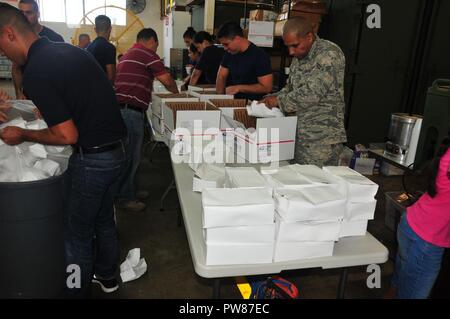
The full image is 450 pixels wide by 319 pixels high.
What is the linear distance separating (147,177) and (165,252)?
59.5 inches

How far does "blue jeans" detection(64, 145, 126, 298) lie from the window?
10.3m

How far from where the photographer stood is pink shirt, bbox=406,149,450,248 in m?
1.32

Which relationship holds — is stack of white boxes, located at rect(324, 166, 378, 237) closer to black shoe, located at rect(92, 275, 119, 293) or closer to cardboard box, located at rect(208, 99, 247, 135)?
cardboard box, located at rect(208, 99, 247, 135)

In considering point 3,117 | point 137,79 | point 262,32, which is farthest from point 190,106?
point 262,32

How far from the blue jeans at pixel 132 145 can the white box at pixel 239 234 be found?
59.5 inches

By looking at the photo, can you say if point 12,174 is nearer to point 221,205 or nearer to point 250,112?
point 221,205

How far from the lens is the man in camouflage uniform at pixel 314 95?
1.90 m

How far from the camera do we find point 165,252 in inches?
98.4

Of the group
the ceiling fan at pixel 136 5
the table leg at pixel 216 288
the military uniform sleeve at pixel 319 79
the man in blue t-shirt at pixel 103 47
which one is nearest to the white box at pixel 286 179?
the table leg at pixel 216 288

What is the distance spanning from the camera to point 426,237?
1.38m

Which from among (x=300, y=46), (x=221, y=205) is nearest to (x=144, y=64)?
(x=300, y=46)

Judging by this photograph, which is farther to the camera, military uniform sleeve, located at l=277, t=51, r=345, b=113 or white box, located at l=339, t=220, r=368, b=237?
military uniform sleeve, located at l=277, t=51, r=345, b=113

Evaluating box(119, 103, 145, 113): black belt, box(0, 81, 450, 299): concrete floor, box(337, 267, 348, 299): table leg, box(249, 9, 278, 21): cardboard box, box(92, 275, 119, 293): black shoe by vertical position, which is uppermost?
box(249, 9, 278, 21): cardboard box

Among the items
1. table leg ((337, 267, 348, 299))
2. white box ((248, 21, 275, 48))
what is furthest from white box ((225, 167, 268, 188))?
white box ((248, 21, 275, 48))
